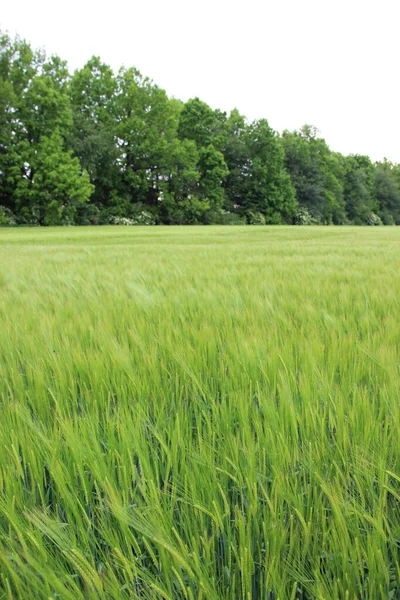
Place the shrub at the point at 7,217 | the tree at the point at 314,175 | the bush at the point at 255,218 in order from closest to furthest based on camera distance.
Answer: the shrub at the point at 7,217 < the bush at the point at 255,218 < the tree at the point at 314,175

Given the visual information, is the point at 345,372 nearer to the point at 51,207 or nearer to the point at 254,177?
the point at 51,207

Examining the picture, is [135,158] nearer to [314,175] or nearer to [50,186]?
[50,186]

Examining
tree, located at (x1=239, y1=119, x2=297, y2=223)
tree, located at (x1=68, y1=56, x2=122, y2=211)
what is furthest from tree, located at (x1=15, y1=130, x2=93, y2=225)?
tree, located at (x1=239, y1=119, x2=297, y2=223)

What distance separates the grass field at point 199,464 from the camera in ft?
1.61

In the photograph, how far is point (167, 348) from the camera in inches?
48.4

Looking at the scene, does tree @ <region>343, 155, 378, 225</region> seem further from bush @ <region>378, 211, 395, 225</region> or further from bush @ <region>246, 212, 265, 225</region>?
bush @ <region>246, 212, 265, 225</region>

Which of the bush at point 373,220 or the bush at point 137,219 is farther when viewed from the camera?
the bush at point 373,220

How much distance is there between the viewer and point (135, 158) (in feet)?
114

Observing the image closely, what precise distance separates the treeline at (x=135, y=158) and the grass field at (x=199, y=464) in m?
27.3

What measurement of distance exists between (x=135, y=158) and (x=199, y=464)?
36486 millimetres

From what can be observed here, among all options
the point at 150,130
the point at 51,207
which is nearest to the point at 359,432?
the point at 51,207

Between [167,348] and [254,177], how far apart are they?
44699mm

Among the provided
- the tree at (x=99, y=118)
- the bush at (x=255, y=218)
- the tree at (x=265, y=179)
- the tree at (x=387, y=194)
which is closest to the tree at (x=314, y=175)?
the tree at (x=265, y=179)

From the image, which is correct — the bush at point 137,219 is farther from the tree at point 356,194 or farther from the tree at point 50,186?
the tree at point 356,194
